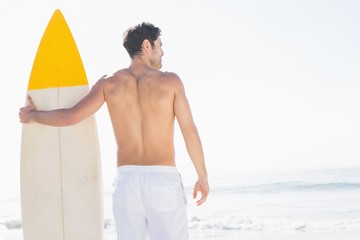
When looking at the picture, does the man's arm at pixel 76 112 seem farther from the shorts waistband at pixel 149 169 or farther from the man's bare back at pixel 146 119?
the shorts waistband at pixel 149 169

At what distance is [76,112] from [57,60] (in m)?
0.91

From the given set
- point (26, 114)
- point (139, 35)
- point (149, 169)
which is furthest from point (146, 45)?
point (26, 114)

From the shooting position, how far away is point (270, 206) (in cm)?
1308

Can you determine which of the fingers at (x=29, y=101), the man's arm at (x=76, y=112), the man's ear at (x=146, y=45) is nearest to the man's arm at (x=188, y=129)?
the man's ear at (x=146, y=45)

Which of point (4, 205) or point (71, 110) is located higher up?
point (71, 110)

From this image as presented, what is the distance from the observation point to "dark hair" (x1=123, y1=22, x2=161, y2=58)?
2949 mm

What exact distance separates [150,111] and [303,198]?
37.7 ft

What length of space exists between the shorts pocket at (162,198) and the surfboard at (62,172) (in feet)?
3.69

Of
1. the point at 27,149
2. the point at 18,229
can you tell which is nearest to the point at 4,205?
the point at 18,229

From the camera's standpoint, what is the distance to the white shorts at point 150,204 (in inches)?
107

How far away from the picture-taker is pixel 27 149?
3.85m

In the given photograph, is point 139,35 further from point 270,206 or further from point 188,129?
point 270,206

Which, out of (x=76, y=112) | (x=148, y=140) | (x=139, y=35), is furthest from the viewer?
(x=76, y=112)

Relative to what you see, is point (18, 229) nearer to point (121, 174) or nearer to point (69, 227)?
point (69, 227)
